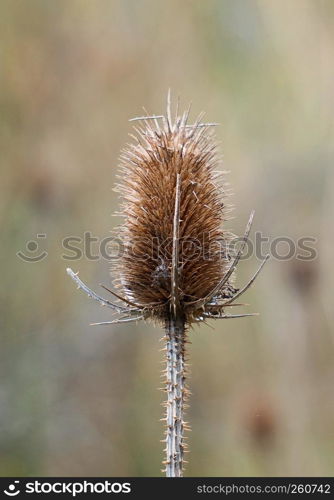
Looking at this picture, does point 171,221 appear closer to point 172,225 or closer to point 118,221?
point 172,225

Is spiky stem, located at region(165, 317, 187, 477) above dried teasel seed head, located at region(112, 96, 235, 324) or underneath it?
underneath

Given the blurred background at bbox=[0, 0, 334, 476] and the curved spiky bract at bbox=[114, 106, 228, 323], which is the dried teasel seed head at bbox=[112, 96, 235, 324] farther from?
the blurred background at bbox=[0, 0, 334, 476]

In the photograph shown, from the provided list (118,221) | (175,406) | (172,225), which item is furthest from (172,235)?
(118,221)

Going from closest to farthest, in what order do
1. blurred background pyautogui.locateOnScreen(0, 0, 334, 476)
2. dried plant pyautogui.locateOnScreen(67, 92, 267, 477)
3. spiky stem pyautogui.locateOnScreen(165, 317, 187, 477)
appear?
spiky stem pyautogui.locateOnScreen(165, 317, 187, 477) < dried plant pyautogui.locateOnScreen(67, 92, 267, 477) < blurred background pyautogui.locateOnScreen(0, 0, 334, 476)

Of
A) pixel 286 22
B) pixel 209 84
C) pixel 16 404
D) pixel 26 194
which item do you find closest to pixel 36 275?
pixel 26 194

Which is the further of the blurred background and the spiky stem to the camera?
Answer: the blurred background

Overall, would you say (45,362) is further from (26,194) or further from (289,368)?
(289,368)

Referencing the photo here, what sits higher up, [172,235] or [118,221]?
[118,221]

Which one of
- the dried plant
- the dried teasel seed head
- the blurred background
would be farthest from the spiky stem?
the blurred background

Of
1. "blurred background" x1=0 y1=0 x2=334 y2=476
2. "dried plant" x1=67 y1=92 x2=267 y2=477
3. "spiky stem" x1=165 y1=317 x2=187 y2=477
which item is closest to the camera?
"spiky stem" x1=165 y1=317 x2=187 y2=477
